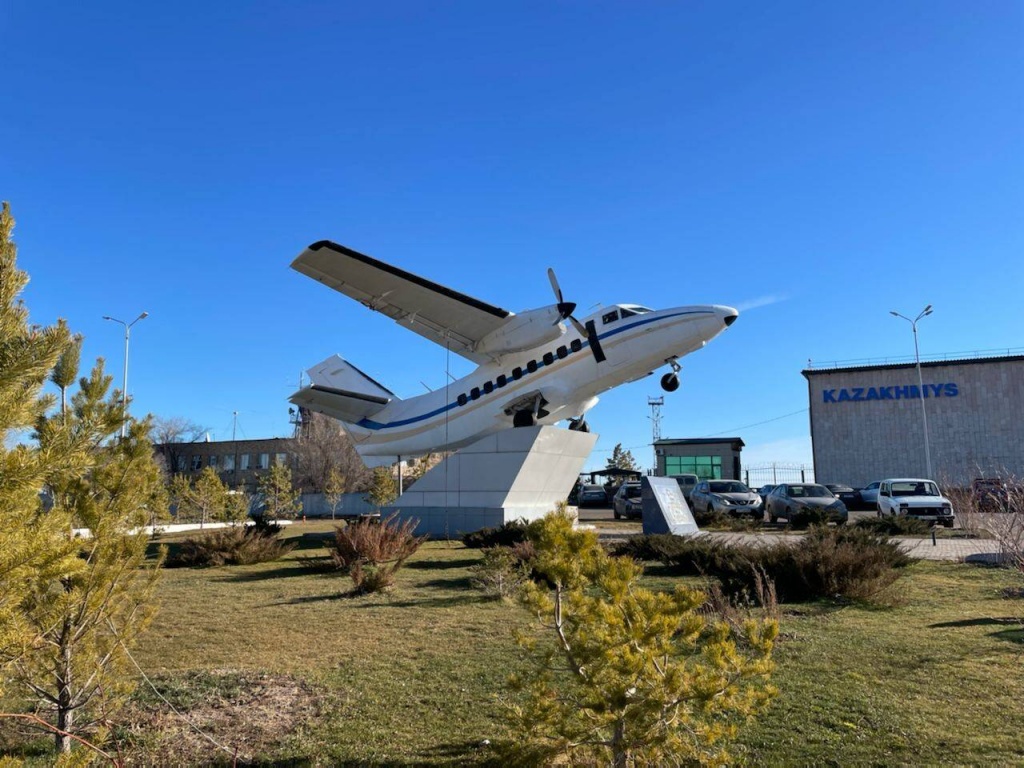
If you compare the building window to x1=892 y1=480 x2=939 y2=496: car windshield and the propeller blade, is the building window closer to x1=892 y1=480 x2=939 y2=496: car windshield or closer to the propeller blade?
x1=892 y1=480 x2=939 y2=496: car windshield

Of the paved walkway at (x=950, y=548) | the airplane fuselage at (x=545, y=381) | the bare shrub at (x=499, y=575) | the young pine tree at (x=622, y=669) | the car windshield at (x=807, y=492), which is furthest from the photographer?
the car windshield at (x=807, y=492)

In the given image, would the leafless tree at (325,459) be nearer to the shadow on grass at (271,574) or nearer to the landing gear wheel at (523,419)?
the landing gear wheel at (523,419)

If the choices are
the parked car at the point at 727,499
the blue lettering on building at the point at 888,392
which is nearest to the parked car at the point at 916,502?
the parked car at the point at 727,499

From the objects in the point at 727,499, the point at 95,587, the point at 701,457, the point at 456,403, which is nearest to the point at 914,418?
the point at 701,457

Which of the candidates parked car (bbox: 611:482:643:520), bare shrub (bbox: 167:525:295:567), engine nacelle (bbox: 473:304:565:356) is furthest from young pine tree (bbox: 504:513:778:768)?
parked car (bbox: 611:482:643:520)

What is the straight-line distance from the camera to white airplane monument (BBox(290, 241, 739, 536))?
679 inches

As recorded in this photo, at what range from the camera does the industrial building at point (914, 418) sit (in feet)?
145

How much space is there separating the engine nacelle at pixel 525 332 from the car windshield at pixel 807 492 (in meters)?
11.8

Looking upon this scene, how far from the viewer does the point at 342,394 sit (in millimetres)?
21953

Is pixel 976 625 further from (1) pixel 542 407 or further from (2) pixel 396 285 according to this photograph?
(2) pixel 396 285

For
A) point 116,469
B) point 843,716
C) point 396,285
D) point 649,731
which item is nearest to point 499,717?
point 649,731

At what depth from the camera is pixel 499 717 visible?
4.45 meters

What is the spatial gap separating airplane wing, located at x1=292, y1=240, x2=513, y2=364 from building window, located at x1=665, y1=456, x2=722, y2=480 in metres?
39.3

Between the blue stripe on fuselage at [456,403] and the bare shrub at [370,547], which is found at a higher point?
the blue stripe on fuselage at [456,403]
